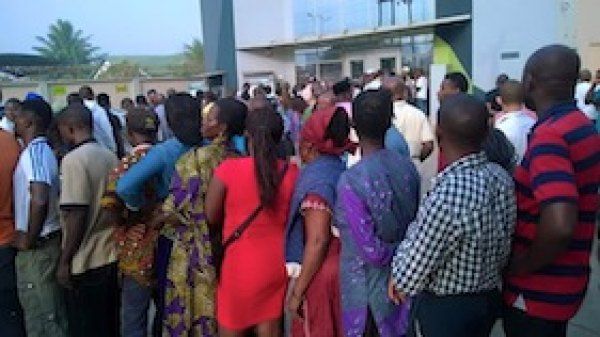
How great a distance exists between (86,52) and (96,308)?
264 ft

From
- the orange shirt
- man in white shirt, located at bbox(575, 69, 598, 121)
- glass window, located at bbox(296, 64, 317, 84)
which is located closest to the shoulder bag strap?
the orange shirt

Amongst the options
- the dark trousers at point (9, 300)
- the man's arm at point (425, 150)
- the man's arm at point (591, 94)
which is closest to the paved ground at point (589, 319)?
the man's arm at point (425, 150)

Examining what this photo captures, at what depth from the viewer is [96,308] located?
3.74 metres

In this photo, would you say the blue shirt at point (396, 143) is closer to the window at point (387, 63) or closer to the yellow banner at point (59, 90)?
the yellow banner at point (59, 90)

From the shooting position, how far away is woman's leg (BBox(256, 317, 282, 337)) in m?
3.03

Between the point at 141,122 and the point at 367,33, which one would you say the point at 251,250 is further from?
the point at 367,33

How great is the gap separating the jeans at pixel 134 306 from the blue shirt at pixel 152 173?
0.49 meters

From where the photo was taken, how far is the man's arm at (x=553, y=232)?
211cm

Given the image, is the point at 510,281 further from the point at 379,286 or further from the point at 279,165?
the point at 279,165

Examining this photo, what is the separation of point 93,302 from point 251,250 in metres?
1.34

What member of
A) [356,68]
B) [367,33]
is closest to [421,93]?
[367,33]

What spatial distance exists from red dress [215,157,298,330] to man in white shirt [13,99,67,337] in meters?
1.28

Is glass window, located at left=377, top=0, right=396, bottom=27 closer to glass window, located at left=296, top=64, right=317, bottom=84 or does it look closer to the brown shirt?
glass window, located at left=296, top=64, right=317, bottom=84

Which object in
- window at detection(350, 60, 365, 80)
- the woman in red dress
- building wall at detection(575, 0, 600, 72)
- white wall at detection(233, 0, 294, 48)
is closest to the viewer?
the woman in red dress
